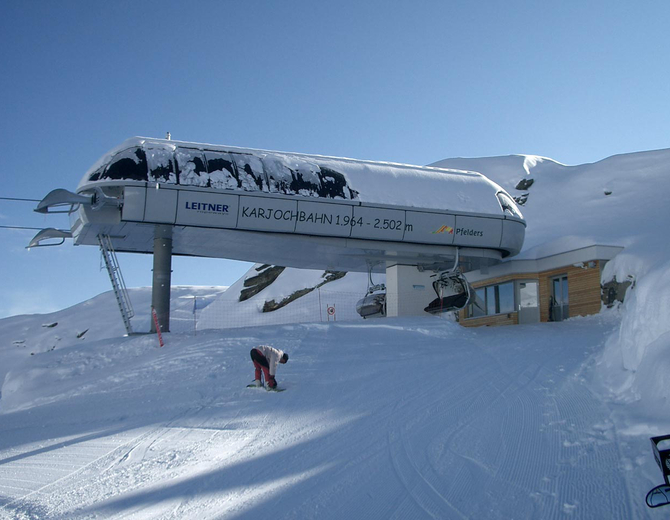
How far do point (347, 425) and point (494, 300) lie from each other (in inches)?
743

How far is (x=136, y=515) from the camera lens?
16.2 feet

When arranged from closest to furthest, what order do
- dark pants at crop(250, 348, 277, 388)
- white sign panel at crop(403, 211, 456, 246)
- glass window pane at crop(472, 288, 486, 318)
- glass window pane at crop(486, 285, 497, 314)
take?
1. dark pants at crop(250, 348, 277, 388)
2. white sign panel at crop(403, 211, 456, 246)
3. glass window pane at crop(486, 285, 497, 314)
4. glass window pane at crop(472, 288, 486, 318)

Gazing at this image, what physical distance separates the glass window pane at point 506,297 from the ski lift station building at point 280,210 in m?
2.48

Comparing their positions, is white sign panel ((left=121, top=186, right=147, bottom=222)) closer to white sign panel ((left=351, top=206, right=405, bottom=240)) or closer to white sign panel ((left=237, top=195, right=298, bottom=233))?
white sign panel ((left=237, top=195, right=298, bottom=233))

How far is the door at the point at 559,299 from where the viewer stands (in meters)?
22.6

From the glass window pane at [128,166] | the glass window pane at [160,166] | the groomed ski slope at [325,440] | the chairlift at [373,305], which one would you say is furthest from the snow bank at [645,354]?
the chairlift at [373,305]

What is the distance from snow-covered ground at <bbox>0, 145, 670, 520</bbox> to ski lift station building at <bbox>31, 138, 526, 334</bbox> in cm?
326

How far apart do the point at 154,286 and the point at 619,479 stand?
1480cm

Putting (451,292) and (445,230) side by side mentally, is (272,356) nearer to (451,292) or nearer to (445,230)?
(445,230)

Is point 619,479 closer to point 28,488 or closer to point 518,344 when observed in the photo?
point 28,488

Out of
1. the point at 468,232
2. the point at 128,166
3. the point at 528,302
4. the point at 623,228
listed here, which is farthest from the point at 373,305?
the point at 623,228

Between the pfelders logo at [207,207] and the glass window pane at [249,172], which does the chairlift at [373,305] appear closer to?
the glass window pane at [249,172]

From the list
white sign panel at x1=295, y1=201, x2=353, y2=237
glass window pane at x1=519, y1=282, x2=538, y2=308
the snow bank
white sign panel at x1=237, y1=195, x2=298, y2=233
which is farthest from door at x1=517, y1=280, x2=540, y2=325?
the snow bank

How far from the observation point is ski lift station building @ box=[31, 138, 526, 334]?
1622 centimetres
